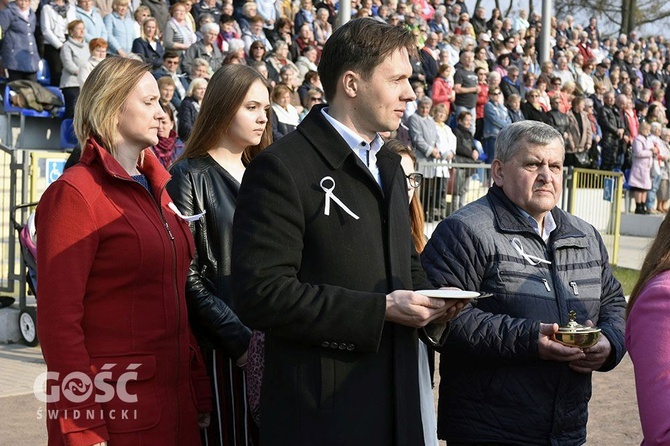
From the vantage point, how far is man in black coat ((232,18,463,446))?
2967 mm

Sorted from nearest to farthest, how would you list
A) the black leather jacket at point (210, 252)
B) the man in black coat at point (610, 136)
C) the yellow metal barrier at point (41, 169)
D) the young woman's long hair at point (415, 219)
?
the black leather jacket at point (210, 252) < the young woman's long hair at point (415, 219) < the yellow metal barrier at point (41, 169) < the man in black coat at point (610, 136)

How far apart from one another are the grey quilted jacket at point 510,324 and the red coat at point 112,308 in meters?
1.02

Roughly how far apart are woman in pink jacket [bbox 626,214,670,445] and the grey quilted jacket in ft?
3.41

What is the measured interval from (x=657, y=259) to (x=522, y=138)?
1.37 meters

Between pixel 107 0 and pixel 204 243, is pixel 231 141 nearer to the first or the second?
pixel 204 243

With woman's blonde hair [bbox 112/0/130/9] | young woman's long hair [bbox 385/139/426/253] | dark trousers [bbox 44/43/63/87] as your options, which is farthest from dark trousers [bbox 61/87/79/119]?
young woman's long hair [bbox 385/139/426/253]

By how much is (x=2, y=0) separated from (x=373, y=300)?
1249 centimetres

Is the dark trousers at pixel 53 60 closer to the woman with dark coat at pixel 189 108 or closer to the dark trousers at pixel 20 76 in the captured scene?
the dark trousers at pixel 20 76

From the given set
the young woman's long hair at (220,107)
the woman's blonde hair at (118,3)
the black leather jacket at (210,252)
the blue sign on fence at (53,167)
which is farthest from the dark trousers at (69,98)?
the black leather jacket at (210,252)

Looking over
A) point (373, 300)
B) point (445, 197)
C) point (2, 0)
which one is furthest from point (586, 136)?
point (373, 300)

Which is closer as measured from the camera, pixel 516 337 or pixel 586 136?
pixel 516 337

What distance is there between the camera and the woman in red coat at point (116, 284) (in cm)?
331

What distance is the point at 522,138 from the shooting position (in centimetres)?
406

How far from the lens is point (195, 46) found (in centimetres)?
1506
